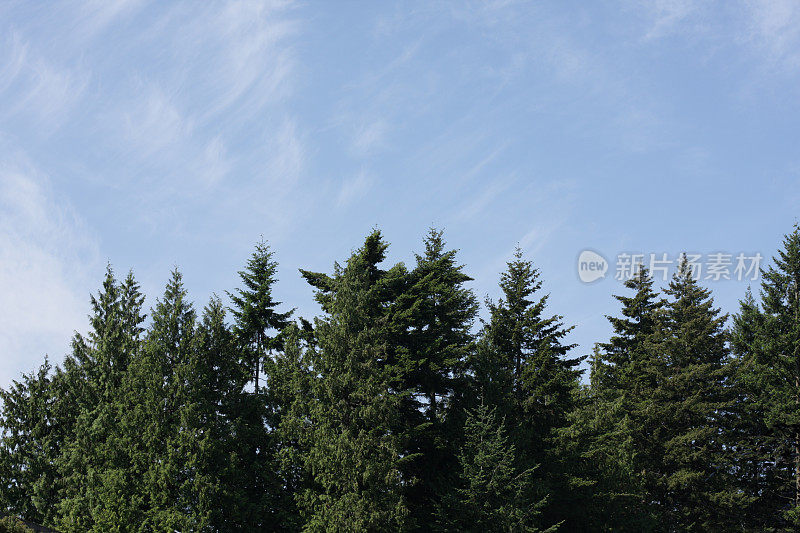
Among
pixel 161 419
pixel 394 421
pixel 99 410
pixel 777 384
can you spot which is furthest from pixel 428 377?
pixel 777 384

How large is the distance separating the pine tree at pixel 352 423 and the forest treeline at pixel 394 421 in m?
0.10

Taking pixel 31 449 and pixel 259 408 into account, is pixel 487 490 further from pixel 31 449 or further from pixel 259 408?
pixel 31 449

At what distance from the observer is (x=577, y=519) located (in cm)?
4034

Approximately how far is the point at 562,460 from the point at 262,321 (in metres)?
18.7

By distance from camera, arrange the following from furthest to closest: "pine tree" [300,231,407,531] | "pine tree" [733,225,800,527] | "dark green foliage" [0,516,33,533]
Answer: "pine tree" [733,225,800,527] < "pine tree" [300,231,407,531] < "dark green foliage" [0,516,33,533]

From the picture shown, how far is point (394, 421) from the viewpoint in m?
33.2

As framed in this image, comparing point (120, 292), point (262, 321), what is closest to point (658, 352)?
point (262, 321)

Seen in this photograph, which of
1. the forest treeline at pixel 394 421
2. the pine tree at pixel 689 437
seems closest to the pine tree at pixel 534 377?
the forest treeline at pixel 394 421

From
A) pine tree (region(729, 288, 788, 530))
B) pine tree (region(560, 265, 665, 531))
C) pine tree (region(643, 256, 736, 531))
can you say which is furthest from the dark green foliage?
pine tree (region(729, 288, 788, 530))

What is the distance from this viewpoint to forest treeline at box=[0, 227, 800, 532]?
33031 mm

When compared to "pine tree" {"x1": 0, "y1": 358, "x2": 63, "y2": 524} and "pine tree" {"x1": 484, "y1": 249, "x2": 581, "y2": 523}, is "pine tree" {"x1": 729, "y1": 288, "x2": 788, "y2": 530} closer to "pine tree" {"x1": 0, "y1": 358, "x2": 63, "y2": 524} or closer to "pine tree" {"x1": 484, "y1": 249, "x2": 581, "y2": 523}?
"pine tree" {"x1": 484, "y1": 249, "x2": 581, "y2": 523}

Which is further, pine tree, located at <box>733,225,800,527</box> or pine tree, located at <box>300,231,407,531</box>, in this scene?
pine tree, located at <box>733,225,800,527</box>

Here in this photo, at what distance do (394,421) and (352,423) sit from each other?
1.95 m

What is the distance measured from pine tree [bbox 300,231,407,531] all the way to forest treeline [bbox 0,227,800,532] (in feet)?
0.34
